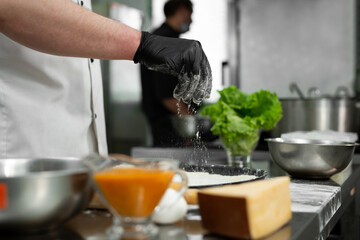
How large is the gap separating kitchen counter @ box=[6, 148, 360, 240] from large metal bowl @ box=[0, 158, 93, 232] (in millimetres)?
36

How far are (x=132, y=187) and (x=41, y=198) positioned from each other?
A: 0.16 metres

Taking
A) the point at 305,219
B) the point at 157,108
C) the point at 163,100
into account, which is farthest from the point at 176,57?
the point at 157,108

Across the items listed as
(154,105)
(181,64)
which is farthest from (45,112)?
(154,105)

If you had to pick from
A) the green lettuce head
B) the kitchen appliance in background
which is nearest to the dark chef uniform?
the kitchen appliance in background

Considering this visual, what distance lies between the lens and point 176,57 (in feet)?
4.58

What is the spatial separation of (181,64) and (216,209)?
69 centimetres

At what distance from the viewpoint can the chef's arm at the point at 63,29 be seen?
4.11 ft

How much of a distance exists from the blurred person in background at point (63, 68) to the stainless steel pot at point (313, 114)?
1.28m

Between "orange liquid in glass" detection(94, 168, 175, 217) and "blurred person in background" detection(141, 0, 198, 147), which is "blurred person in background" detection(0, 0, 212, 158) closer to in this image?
"orange liquid in glass" detection(94, 168, 175, 217)

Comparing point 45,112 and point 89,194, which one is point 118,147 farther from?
point 89,194

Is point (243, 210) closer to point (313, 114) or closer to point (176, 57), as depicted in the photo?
point (176, 57)

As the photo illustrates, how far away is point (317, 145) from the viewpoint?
1.44m

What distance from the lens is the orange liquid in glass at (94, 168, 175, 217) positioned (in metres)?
0.72

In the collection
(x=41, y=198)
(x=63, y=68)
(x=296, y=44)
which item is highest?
(x=296, y=44)
